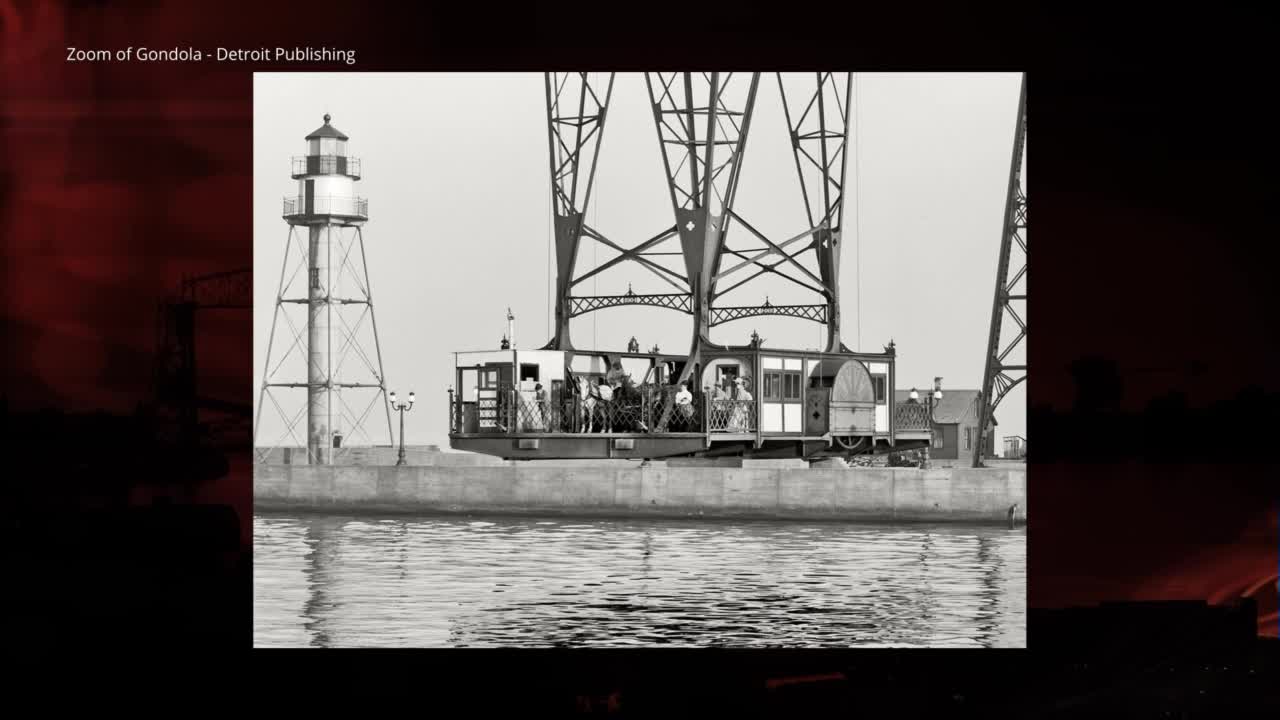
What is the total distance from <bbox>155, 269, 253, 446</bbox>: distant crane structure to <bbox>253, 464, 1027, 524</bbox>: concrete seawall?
4101 cm

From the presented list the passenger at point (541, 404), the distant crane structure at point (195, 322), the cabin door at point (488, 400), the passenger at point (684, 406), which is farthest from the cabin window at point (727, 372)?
the distant crane structure at point (195, 322)

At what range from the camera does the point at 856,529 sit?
180ft

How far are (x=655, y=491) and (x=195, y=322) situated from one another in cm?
4512

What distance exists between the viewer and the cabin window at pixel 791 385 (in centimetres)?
3594

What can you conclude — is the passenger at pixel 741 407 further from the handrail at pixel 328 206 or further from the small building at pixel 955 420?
the small building at pixel 955 420

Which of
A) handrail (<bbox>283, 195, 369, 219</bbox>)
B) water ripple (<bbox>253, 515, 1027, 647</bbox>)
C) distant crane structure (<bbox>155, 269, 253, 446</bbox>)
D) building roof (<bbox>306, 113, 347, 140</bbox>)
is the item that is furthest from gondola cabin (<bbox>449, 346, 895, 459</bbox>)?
building roof (<bbox>306, 113, 347, 140</bbox>)

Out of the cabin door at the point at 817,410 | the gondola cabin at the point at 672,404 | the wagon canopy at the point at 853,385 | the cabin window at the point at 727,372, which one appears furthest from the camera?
the wagon canopy at the point at 853,385

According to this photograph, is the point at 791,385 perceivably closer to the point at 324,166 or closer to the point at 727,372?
the point at 727,372

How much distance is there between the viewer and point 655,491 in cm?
5909

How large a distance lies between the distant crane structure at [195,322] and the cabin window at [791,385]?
63.7 ft

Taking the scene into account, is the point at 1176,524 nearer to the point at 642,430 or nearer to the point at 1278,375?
the point at 1278,375

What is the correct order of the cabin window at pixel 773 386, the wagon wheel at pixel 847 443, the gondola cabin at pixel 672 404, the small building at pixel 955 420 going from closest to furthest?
the gondola cabin at pixel 672 404 < the cabin window at pixel 773 386 < the wagon wheel at pixel 847 443 < the small building at pixel 955 420

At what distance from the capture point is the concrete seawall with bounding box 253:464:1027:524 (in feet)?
186

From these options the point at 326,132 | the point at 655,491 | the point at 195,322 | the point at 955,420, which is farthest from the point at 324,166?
the point at 195,322
